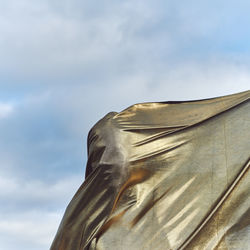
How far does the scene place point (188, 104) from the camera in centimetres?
2045

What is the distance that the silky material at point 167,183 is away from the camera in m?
18.2

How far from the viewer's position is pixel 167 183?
1897 cm

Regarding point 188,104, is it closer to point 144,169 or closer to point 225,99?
point 225,99

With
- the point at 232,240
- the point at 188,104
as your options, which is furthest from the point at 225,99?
the point at 232,240

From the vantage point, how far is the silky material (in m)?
18.2

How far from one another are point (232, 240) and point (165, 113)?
3979 millimetres

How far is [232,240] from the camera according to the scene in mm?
17859

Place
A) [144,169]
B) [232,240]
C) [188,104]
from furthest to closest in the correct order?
[188,104], [144,169], [232,240]

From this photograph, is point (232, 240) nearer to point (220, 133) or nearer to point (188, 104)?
point (220, 133)

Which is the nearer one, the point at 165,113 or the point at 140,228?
the point at 140,228

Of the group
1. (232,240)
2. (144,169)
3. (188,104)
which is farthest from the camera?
(188,104)

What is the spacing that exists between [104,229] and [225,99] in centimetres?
460

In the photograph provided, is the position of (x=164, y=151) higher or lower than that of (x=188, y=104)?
lower

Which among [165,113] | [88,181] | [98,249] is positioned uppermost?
[165,113]
